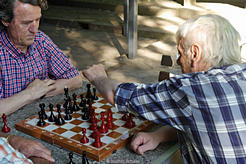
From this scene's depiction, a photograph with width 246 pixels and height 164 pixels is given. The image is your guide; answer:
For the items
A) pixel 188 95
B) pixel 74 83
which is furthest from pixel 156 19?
pixel 188 95

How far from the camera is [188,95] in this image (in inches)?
59.5

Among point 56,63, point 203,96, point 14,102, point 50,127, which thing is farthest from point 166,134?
point 56,63

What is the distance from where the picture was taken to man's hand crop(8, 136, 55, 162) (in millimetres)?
1708

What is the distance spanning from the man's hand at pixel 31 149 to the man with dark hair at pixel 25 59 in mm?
575

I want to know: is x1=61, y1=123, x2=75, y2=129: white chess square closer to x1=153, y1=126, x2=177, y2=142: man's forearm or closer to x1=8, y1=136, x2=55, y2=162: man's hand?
x1=8, y1=136, x2=55, y2=162: man's hand

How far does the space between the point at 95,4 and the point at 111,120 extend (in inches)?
299

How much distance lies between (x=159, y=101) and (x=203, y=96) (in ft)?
0.68

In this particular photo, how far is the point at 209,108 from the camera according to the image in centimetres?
151

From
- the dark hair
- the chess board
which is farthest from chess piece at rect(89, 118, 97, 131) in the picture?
the dark hair

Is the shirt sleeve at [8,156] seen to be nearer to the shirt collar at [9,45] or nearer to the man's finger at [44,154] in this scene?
the man's finger at [44,154]

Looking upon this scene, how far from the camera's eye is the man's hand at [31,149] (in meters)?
1.71

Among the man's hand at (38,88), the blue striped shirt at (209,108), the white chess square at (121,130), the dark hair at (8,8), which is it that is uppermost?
the dark hair at (8,8)

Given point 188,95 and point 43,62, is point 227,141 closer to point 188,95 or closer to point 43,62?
point 188,95

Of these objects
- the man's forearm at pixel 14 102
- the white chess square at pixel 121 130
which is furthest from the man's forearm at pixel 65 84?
the white chess square at pixel 121 130
